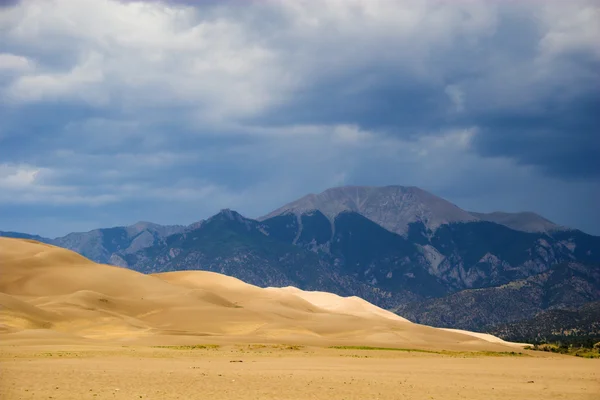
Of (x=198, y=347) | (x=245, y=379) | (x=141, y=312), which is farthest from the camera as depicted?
(x=141, y=312)

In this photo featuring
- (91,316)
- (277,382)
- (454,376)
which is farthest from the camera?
(91,316)

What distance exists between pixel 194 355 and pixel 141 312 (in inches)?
2751

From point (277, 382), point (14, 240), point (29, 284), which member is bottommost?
point (277, 382)

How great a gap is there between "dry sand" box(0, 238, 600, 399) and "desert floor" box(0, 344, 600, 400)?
0.28ft

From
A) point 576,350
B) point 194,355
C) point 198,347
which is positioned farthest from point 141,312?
point 576,350

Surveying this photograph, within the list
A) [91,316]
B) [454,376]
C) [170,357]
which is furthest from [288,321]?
[454,376]

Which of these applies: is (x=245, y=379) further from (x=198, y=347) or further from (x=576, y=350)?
(x=576, y=350)

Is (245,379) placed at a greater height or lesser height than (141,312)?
lesser

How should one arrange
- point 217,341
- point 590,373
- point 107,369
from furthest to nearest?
point 217,341 → point 590,373 → point 107,369

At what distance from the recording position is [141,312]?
13488 cm

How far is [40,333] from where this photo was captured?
82.9 m

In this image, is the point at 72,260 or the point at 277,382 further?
the point at 72,260

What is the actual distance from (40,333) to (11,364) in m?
34.4

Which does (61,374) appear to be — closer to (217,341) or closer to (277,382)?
(277,382)
